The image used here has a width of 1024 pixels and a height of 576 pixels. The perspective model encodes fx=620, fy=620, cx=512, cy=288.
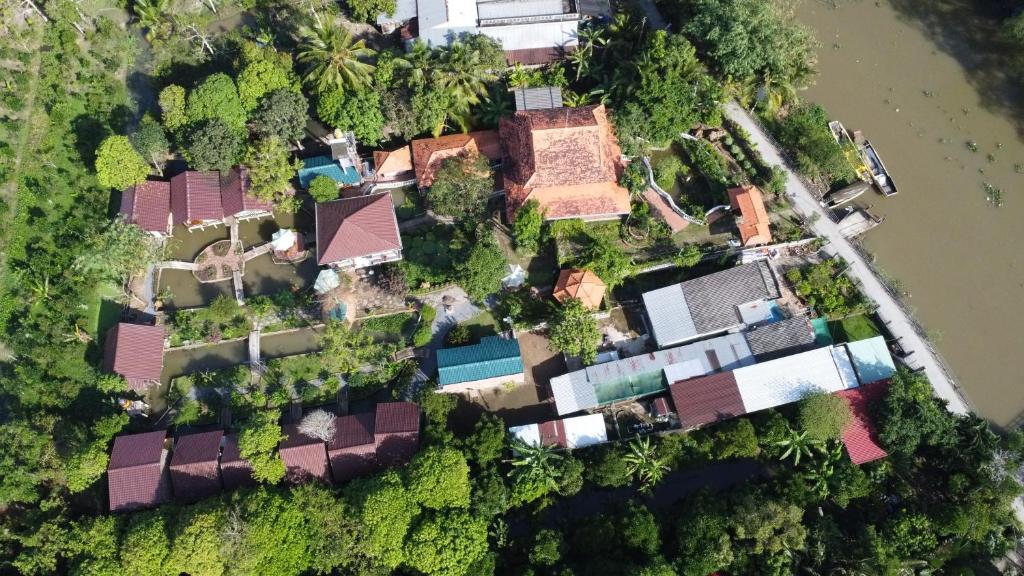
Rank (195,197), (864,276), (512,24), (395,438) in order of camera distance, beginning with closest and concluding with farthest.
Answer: (395,438) → (195,197) → (864,276) → (512,24)

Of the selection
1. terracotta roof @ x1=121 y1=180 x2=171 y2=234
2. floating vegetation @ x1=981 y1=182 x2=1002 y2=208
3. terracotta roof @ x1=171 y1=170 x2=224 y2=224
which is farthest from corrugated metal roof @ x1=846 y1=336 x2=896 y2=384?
terracotta roof @ x1=121 y1=180 x2=171 y2=234

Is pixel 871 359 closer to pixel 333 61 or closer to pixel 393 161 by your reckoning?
pixel 393 161

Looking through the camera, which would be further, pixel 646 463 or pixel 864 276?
pixel 864 276

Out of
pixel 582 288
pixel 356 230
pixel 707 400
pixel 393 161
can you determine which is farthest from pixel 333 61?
pixel 707 400

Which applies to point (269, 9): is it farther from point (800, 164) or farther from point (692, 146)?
point (800, 164)

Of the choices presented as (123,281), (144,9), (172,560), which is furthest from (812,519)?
(144,9)

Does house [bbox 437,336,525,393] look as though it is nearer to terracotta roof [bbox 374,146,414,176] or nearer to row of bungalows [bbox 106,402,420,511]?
row of bungalows [bbox 106,402,420,511]

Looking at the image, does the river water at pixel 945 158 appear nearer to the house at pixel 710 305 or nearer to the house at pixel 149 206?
the house at pixel 710 305
